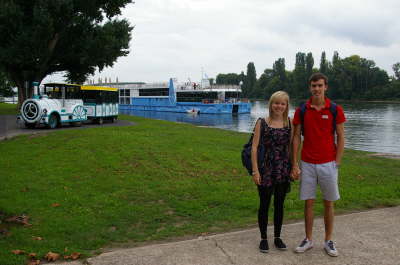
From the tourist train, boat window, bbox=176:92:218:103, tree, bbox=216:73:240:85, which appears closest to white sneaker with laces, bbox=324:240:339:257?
the tourist train

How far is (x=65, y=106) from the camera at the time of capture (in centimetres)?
1925

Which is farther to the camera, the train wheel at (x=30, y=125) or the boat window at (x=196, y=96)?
the boat window at (x=196, y=96)

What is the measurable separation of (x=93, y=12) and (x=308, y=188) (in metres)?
26.8

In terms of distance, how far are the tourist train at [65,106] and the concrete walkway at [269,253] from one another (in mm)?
14888

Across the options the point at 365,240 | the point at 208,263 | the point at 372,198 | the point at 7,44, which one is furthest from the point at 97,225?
the point at 7,44

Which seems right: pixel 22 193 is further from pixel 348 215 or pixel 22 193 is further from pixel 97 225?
pixel 348 215

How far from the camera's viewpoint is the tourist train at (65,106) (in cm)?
1752

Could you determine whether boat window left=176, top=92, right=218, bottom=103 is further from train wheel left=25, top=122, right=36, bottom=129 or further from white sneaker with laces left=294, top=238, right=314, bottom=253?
white sneaker with laces left=294, top=238, right=314, bottom=253

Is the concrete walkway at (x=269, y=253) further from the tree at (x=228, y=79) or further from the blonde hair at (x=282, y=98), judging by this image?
the tree at (x=228, y=79)

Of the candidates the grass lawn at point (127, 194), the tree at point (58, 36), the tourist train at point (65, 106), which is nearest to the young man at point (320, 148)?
the grass lawn at point (127, 194)

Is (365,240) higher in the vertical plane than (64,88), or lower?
lower

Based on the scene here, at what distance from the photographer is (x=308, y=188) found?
168 inches

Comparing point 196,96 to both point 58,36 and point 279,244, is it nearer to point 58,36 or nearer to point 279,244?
point 58,36

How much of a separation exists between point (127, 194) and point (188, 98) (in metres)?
60.4
